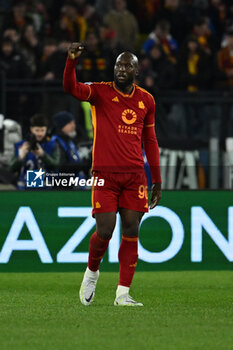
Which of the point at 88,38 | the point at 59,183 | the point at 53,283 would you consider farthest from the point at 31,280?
the point at 88,38

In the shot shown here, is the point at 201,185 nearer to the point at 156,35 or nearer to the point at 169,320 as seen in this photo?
the point at 169,320

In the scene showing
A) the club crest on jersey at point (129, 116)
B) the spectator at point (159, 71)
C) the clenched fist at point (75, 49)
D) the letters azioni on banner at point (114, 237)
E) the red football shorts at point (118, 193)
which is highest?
the clenched fist at point (75, 49)

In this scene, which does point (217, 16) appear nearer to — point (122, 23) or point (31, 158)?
point (122, 23)

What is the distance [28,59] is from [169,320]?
11.7 m

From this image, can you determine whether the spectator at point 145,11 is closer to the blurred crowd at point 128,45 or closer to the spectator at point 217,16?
the blurred crowd at point 128,45

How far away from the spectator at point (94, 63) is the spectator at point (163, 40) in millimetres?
1487

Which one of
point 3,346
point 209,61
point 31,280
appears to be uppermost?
point 209,61

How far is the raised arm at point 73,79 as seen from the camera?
8445 mm

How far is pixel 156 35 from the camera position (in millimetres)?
20984

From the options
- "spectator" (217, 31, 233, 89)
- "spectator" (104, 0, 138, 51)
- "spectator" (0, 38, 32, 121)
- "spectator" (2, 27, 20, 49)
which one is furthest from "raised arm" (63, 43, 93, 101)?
"spectator" (104, 0, 138, 51)

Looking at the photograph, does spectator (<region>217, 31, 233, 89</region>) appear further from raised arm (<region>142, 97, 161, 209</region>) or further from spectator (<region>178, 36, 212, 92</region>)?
raised arm (<region>142, 97, 161, 209</region>)

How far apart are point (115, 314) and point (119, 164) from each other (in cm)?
136

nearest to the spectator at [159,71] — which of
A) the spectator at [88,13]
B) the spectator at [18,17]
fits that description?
the spectator at [88,13]

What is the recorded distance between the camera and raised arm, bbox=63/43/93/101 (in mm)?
8445
